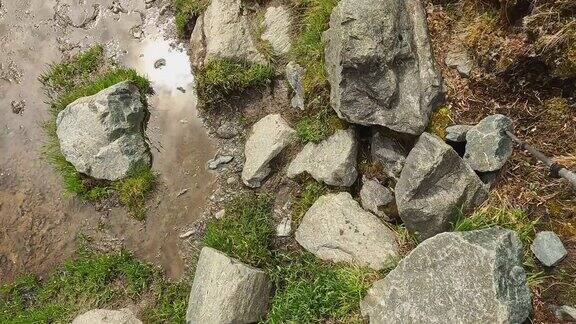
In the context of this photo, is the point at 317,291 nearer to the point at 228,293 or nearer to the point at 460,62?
the point at 228,293

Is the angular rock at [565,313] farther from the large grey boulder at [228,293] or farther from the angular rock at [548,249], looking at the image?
the large grey boulder at [228,293]

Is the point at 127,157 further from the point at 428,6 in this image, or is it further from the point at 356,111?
the point at 428,6

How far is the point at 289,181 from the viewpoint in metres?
6.15

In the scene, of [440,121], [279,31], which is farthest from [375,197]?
[279,31]

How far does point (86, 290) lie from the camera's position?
20.7 feet

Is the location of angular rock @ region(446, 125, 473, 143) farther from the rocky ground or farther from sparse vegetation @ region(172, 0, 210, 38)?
sparse vegetation @ region(172, 0, 210, 38)

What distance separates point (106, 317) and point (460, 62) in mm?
5295

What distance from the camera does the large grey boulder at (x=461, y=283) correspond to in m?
4.09

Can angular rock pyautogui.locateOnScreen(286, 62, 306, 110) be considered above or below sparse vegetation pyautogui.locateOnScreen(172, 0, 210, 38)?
below

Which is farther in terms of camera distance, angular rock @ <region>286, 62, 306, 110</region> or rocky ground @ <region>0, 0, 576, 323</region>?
angular rock @ <region>286, 62, 306, 110</region>

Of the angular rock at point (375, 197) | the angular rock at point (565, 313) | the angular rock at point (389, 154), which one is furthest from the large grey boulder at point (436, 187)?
the angular rock at point (565, 313)

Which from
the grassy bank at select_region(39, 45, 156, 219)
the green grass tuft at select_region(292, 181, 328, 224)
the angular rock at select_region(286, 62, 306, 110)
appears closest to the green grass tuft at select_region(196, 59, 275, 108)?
the angular rock at select_region(286, 62, 306, 110)

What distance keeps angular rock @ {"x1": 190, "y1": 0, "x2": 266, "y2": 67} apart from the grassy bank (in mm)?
Result: 1014

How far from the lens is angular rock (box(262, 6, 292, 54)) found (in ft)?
20.9
